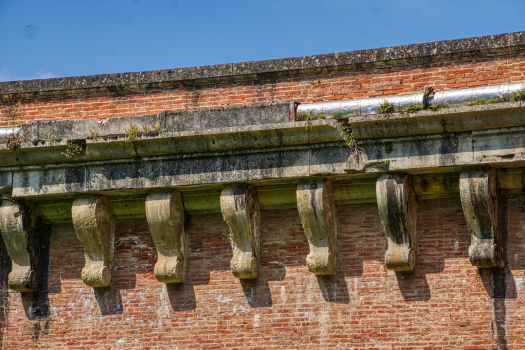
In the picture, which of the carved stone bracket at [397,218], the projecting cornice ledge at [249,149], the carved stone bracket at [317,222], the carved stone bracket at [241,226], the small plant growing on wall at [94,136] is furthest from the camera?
the small plant growing on wall at [94,136]

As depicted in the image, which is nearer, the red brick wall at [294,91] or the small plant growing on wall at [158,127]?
the red brick wall at [294,91]

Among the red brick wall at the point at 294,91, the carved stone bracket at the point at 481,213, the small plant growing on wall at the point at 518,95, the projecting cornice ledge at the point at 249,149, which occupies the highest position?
the red brick wall at the point at 294,91

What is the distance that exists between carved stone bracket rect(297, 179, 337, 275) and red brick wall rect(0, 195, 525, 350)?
0.91ft

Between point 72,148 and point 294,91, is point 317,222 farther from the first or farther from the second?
point 72,148

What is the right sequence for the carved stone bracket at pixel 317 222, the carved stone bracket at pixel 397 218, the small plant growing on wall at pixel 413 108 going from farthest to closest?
1. the carved stone bracket at pixel 317 222
2. the carved stone bracket at pixel 397 218
3. the small plant growing on wall at pixel 413 108

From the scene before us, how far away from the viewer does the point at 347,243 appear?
10.8 metres

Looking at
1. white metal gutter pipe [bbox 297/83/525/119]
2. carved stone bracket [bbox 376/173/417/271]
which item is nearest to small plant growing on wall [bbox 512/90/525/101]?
white metal gutter pipe [bbox 297/83/525/119]

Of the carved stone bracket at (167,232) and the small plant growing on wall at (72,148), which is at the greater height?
the small plant growing on wall at (72,148)

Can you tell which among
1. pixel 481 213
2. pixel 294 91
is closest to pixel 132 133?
pixel 294 91

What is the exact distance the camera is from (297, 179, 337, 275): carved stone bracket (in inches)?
413

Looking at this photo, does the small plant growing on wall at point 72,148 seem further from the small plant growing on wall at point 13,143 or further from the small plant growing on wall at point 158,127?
the small plant growing on wall at point 158,127

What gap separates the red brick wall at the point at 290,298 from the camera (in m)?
10.1

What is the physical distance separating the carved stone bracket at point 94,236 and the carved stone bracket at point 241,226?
5.83ft

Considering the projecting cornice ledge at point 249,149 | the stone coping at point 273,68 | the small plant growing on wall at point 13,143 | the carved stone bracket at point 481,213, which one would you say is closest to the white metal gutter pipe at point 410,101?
the projecting cornice ledge at point 249,149
